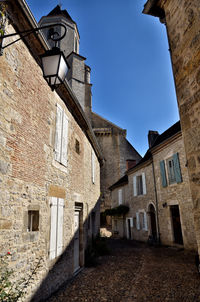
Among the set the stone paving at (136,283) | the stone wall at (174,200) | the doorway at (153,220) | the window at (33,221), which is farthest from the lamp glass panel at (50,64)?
the doorway at (153,220)

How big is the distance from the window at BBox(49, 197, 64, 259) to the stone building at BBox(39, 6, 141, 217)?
45.5 feet

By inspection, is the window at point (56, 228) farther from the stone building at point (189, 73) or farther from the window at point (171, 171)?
the window at point (171, 171)

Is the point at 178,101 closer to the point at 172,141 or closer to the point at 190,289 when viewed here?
the point at 190,289

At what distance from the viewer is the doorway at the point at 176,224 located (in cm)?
1001

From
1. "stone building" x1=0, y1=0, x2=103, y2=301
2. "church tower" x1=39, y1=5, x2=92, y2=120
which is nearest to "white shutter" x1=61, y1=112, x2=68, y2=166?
"stone building" x1=0, y1=0, x2=103, y2=301

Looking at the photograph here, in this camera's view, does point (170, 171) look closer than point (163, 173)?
Yes

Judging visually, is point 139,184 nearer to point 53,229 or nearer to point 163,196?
point 163,196

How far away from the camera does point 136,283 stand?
5.11 meters

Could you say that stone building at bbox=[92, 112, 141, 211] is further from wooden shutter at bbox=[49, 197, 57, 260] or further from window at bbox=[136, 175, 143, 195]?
wooden shutter at bbox=[49, 197, 57, 260]

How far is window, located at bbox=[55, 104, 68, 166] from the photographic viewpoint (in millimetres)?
5047

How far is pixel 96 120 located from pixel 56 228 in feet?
80.9

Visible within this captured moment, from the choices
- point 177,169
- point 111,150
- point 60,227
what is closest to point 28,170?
point 60,227

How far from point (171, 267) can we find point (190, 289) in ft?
6.88

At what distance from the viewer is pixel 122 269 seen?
6.43 m
